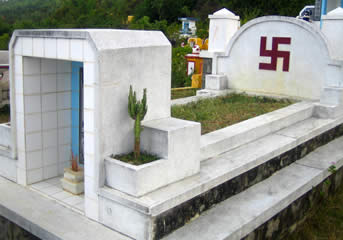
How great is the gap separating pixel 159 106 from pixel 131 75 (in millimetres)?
690

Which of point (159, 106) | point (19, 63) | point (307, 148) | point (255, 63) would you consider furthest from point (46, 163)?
point (255, 63)

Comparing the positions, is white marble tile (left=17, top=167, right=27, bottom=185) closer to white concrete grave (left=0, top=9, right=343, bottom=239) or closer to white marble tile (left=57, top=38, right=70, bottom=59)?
white concrete grave (left=0, top=9, right=343, bottom=239)

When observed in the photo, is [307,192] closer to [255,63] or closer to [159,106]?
[159,106]

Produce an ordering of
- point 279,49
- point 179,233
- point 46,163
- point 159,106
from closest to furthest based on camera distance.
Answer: point 179,233 → point 159,106 → point 46,163 → point 279,49

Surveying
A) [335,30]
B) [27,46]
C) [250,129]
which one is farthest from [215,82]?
[27,46]

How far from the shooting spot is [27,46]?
5.13 metres

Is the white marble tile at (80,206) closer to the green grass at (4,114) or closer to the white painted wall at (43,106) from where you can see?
the white painted wall at (43,106)

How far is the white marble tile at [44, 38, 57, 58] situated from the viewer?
4.78 m

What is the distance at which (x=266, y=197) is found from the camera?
541 centimetres

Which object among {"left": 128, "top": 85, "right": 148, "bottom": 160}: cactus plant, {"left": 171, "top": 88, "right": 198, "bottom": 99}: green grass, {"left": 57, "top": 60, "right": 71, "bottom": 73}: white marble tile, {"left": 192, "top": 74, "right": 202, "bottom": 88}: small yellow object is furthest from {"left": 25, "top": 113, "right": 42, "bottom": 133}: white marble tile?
{"left": 192, "top": 74, "right": 202, "bottom": 88}: small yellow object

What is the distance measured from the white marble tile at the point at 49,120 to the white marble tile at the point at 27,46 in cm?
87

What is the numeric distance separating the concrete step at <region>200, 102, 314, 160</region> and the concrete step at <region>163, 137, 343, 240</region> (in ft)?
2.36

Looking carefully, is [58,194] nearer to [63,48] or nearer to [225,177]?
[63,48]

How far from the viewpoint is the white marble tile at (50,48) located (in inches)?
188
